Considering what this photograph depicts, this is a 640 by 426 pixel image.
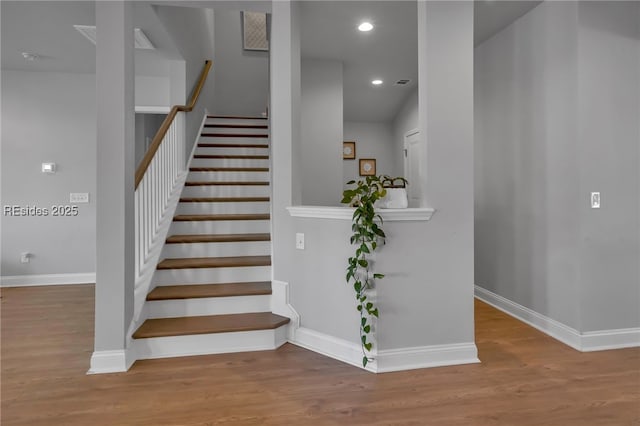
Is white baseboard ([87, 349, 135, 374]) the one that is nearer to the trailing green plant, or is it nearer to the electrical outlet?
the trailing green plant

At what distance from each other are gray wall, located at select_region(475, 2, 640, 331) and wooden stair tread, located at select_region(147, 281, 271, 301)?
7.52 ft

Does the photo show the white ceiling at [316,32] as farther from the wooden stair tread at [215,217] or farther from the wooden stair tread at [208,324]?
the wooden stair tread at [208,324]

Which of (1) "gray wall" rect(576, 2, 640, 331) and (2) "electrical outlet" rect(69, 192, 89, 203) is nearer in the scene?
(1) "gray wall" rect(576, 2, 640, 331)

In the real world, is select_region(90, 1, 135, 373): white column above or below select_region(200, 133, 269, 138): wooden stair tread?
below

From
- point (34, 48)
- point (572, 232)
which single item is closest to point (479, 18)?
point (572, 232)

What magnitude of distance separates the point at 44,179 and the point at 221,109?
3179 mm

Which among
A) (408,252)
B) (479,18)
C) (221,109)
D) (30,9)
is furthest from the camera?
(221,109)

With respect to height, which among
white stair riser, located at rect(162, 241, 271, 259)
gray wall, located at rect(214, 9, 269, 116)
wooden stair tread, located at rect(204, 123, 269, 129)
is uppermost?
gray wall, located at rect(214, 9, 269, 116)

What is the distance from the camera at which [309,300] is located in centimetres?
281

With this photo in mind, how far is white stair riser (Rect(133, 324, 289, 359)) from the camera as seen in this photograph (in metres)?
2.65

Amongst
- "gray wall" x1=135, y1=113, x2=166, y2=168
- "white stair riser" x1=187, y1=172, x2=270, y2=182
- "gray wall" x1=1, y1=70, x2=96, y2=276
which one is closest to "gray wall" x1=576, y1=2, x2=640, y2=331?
"white stair riser" x1=187, y1=172, x2=270, y2=182

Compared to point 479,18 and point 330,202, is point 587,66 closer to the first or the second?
point 479,18

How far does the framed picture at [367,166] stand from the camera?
21.4ft

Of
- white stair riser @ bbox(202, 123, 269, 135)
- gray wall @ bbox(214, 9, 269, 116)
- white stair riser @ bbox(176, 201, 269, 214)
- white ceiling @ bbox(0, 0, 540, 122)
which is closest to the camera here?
white ceiling @ bbox(0, 0, 540, 122)
